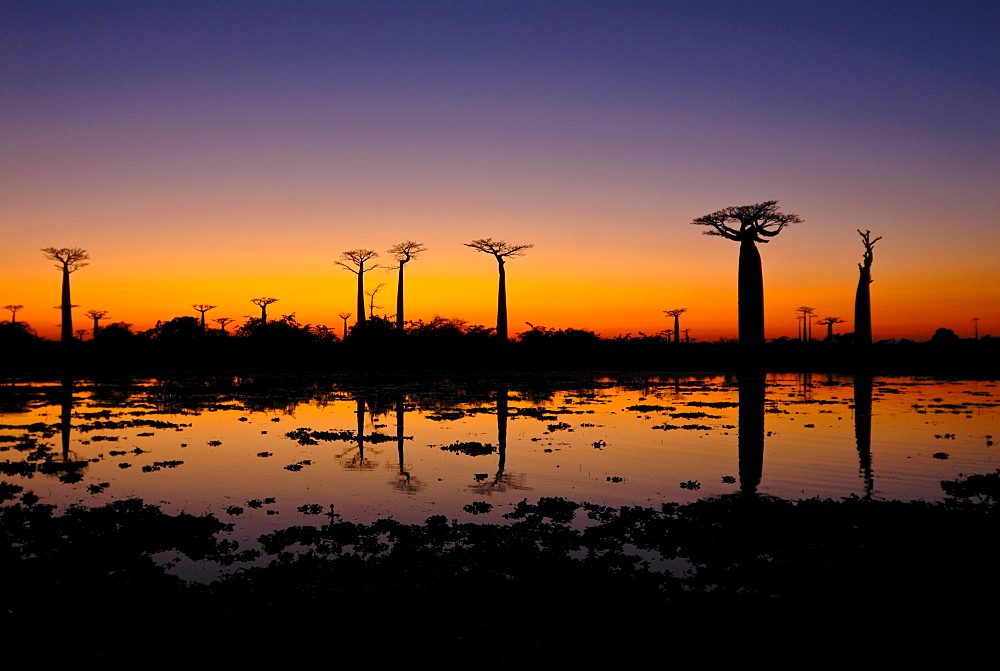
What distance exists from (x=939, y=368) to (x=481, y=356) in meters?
49.9

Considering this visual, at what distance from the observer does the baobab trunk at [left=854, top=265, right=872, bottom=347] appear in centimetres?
7200

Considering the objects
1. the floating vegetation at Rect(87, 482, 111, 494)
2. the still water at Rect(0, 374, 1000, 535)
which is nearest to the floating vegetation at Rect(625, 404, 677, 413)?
the still water at Rect(0, 374, 1000, 535)

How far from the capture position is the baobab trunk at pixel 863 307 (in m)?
72.0

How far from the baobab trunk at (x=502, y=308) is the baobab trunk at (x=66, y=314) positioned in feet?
173

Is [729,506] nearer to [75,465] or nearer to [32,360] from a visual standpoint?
[75,465]

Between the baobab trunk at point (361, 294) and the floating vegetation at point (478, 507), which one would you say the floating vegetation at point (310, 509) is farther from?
the baobab trunk at point (361, 294)

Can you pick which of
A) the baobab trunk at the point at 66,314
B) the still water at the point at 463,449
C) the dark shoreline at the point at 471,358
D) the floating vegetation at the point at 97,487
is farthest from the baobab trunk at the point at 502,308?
the floating vegetation at the point at 97,487

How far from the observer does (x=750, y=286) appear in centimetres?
7050

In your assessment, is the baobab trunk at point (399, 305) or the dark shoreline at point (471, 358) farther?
the baobab trunk at point (399, 305)

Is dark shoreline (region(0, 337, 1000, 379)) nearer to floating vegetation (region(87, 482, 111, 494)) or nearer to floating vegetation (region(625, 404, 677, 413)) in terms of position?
floating vegetation (region(625, 404, 677, 413))

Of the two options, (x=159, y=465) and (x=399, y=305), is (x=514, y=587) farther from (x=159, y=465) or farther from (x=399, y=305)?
(x=399, y=305)

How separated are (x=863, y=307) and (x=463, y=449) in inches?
2562

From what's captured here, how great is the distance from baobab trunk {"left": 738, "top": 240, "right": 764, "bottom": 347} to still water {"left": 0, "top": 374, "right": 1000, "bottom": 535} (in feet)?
99.0

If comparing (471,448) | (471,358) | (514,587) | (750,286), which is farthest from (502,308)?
(514,587)
